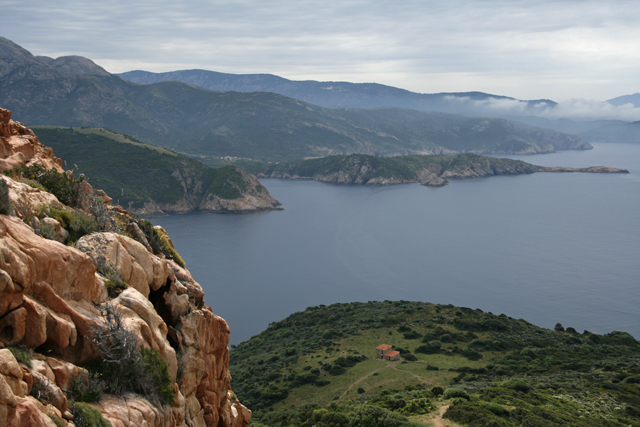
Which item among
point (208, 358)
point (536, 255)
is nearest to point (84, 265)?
point (208, 358)

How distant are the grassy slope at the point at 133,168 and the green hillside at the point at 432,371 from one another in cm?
10989

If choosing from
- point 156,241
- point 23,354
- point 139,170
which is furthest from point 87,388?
point 139,170

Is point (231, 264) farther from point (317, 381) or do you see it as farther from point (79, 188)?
point (79, 188)

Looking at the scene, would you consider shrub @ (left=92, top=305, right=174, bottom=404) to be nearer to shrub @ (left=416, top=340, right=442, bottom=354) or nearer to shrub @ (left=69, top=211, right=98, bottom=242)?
shrub @ (left=69, top=211, right=98, bottom=242)

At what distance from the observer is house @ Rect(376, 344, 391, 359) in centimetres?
5119

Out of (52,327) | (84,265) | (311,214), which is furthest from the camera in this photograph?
(311,214)

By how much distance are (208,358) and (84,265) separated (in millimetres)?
6761

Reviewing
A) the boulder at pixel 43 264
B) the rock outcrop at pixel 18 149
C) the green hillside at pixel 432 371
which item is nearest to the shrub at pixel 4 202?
the boulder at pixel 43 264

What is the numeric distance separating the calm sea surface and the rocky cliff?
65725 millimetres

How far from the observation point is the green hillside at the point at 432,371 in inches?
1170

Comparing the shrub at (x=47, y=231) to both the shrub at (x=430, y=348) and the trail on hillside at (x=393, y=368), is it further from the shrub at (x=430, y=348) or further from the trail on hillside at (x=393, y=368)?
the shrub at (x=430, y=348)

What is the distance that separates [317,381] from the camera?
47344mm

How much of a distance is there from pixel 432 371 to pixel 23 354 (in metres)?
42.7

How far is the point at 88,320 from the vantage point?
418 inches
